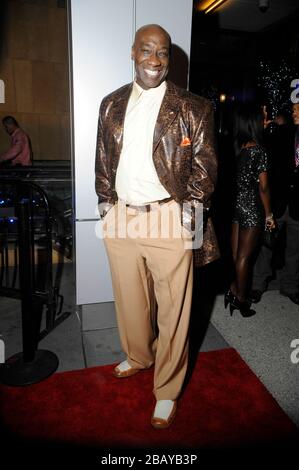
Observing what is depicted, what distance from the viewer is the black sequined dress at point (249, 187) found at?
114 inches

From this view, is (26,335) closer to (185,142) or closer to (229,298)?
(185,142)

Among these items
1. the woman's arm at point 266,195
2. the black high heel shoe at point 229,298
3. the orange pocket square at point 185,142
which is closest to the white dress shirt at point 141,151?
the orange pocket square at point 185,142

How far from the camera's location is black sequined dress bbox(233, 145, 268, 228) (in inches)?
114

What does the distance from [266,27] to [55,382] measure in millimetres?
10981

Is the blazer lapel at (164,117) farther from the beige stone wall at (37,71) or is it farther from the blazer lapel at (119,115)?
the beige stone wall at (37,71)

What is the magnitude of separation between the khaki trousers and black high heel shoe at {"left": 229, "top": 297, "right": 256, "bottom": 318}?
1323 millimetres

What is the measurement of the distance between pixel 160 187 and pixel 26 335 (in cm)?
140

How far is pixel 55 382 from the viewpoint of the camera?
7.67 ft

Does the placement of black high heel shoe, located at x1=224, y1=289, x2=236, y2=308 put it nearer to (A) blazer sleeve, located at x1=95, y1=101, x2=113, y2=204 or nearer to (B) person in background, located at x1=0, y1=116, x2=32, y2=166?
(A) blazer sleeve, located at x1=95, y1=101, x2=113, y2=204

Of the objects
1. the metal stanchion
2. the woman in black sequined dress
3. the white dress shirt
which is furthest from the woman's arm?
the metal stanchion

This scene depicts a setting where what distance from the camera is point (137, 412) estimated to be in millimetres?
2090

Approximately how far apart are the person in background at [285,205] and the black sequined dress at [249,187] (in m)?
0.59

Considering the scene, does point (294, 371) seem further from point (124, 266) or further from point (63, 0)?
point (63, 0)
